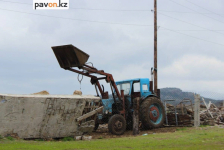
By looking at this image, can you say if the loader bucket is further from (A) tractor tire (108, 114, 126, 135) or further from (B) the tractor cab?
(B) the tractor cab

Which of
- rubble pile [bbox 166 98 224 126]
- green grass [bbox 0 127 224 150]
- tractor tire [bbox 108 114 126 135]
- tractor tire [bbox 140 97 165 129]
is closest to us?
green grass [bbox 0 127 224 150]

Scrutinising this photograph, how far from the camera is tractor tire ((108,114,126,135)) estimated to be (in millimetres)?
14492

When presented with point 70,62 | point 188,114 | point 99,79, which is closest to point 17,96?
point 70,62

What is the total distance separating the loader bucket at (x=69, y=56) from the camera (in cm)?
1336

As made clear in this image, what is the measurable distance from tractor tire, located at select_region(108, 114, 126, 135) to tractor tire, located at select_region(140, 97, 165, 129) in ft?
5.13

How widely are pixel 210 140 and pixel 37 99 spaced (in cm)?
690

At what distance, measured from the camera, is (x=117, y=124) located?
14750 mm

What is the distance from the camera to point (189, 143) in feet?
36.6

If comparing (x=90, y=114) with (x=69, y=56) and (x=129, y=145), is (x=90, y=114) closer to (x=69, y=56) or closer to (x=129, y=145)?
(x=69, y=56)

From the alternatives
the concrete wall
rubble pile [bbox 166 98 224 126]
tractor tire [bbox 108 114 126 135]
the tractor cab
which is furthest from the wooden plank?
rubble pile [bbox 166 98 224 126]

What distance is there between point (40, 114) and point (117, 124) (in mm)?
4038

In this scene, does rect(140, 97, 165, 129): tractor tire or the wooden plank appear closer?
the wooden plank

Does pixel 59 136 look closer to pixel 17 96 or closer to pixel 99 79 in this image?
pixel 17 96

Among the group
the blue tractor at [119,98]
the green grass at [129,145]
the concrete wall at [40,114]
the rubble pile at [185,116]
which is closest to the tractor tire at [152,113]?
the blue tractor at [119,98]
